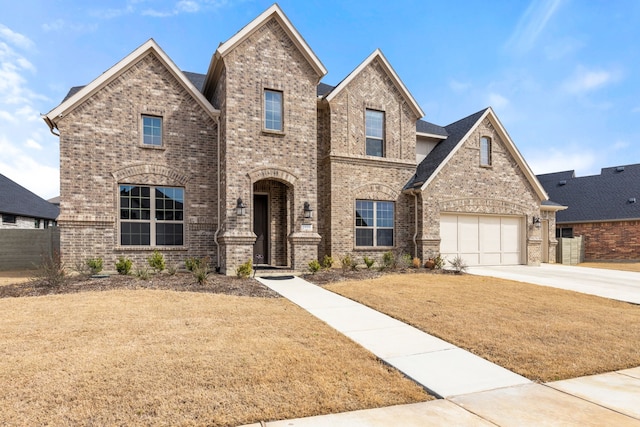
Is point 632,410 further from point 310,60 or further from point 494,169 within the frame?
point 494,169

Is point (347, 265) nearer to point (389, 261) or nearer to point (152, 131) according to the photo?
point (389, 261)

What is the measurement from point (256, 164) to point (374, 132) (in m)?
5.61

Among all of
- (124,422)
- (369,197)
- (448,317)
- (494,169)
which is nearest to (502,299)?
(448,317)

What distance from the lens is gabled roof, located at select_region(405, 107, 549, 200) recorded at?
1599cm

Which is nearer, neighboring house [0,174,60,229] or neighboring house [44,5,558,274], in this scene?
neighboring house [44,5,558,274]

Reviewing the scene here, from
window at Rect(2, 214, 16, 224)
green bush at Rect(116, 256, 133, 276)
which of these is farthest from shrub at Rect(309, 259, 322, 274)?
window at Rect(2, 214, 16, 224)

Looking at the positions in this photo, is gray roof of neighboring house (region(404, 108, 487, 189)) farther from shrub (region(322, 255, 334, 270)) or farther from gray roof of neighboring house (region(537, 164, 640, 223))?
gray roof of neighboring house (region(537, 164, 640, 223))

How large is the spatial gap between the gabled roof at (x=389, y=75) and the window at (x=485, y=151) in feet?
10.9

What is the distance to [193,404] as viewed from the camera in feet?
11.4

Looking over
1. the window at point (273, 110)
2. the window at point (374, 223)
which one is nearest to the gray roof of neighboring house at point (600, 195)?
the window at point (374, 223)

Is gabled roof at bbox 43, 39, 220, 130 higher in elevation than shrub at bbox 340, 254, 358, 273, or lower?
higher

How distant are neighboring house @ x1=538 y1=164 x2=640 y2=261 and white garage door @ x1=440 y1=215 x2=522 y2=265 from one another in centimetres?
973

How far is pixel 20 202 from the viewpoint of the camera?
1014 inches

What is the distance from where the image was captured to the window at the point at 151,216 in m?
12.6
